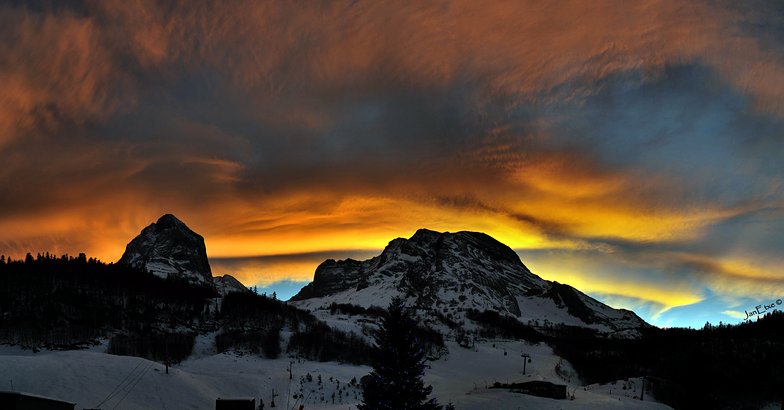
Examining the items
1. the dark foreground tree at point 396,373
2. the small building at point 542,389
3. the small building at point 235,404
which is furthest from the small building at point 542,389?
the dark foreground tree at point 396,373

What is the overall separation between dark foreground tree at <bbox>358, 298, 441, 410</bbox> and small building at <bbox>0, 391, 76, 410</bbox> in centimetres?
2162

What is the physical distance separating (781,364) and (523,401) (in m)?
47.7

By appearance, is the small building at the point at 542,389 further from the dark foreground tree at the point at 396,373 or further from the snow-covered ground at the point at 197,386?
the dark foreground tree at the point at 396,373

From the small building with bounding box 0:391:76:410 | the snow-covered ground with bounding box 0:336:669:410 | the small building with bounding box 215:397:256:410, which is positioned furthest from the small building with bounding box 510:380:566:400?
the small building with bounding box 0:391:76:410

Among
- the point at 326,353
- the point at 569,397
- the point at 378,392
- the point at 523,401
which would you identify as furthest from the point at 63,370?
the point at 326,353

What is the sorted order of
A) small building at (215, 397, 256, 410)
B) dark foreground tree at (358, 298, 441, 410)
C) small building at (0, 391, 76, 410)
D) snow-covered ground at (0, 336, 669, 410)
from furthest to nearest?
snow-covered ground at (0, 336, 669, 410) → small building at (215, 397, 256, 410) → small building at (0, 391, 76, 410) → dark foreground tree at (358, 298, 441, 410)

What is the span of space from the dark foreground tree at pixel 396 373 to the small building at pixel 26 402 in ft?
70.9

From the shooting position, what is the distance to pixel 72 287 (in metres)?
156

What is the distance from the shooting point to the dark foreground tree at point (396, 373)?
37.0m


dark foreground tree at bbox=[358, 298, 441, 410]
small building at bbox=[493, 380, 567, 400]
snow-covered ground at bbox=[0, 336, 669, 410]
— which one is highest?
dark foreground tree at bbox=[358, 298, 441, 410]

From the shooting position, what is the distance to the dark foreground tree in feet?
121

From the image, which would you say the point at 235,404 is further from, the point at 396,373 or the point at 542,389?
the point at 542,389

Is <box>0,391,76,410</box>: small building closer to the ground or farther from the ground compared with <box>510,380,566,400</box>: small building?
closer to the ground

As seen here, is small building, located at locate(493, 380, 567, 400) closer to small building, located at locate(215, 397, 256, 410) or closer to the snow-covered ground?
the snow-covered ground
